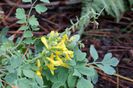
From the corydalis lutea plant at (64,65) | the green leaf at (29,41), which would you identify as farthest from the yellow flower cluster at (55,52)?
the green leaf at (29,41)

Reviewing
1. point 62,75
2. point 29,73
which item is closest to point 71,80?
point 62,75

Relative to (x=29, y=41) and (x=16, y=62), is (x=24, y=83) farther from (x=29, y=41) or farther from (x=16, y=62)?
(x=29, y=41)

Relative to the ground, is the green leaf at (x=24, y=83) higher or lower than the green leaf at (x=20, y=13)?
lower

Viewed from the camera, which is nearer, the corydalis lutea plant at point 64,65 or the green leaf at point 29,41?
the corydalis lutea plant at point 64,65

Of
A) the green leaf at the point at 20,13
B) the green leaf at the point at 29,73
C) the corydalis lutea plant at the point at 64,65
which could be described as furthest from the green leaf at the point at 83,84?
the green leaf at the point at 20,13

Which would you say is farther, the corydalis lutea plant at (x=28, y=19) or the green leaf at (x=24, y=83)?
the corydalis lutea plant at (x=28, y=19)

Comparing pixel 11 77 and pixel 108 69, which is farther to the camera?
pixel 108 69

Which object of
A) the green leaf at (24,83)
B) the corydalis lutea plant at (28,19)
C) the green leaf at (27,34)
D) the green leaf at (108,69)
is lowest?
the green leaf at (108,69)

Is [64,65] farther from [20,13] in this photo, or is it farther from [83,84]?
[20,13]

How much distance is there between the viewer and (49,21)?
2168 mm

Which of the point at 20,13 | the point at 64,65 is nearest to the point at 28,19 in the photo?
the point at 20,13

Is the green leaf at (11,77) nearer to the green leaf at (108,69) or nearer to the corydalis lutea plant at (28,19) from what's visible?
the corydalis lutea plant at (28,19)

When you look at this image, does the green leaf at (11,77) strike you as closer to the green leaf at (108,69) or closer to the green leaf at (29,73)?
the green leaf at (29,73)

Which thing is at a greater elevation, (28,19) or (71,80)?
(28,19)
